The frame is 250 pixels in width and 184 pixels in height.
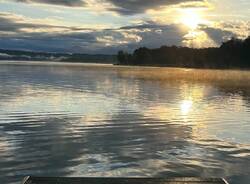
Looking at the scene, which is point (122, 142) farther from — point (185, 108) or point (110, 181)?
point (185, 108)

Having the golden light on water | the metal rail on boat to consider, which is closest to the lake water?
the golden light on water

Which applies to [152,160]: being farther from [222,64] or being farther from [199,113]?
[222,64]

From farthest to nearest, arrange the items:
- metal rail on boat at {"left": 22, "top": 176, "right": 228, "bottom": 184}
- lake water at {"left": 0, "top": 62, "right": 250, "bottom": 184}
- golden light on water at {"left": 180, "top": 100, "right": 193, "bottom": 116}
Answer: golden light on water at {"left": 180, "top": 100, "right": 193, "bottom": 116}, lake water at {"left": 0, "top": 62, "right": 250, "bottom": 184}, metal rail on boat at {"left": 22, "top": 176, "right": 228, "bottom": 184}

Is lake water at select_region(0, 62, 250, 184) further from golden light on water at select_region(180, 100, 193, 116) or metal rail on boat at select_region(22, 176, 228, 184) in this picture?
metal rail on boat at select_region(22, 176, 228, 184)

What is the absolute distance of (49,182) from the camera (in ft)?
28.9

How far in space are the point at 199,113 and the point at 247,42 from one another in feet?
518

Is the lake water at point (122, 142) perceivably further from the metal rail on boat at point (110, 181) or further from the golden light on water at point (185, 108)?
the metal rail on boat at point (110, 181)

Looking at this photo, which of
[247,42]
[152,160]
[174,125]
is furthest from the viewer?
[247,42]

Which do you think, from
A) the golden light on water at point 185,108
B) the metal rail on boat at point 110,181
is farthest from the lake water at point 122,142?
the metal rail on boat at point 110,181

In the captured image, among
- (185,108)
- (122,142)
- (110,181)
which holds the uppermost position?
(110,181)

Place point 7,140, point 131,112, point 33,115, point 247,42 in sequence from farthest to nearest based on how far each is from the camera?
point 247,42 → point 131,112 → point 33,115 → point 7,140

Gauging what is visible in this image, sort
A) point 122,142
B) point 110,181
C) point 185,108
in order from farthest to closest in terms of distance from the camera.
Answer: point 185,108, point 122,142, point 110,181

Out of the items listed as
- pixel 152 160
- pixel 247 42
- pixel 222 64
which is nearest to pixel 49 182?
pixel 152 160

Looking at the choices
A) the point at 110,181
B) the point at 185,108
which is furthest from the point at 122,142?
the point at 185,108
